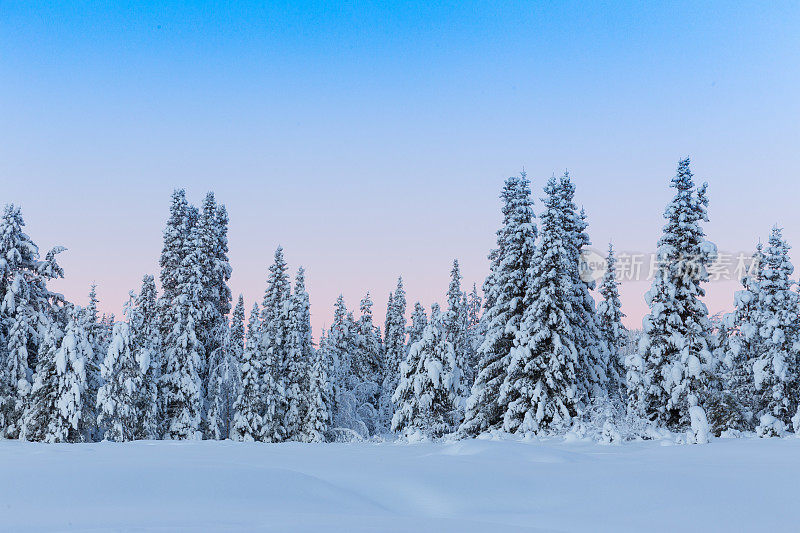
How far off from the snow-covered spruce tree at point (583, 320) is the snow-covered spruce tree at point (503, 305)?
1753 millimetres

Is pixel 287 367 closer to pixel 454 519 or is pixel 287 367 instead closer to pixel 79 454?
pixel 79 454

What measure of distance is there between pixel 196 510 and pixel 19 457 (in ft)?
15.2

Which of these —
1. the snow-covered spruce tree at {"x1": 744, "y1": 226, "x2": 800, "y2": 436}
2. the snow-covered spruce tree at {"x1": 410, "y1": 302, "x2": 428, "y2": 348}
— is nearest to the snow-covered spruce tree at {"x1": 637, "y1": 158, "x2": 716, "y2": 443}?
the snow-covered spruce tree at {"x1": 744, "y1": 226, "x2": 800, "y2": 436}

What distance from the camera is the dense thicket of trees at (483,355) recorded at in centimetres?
2309

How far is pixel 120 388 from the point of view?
2825 cm

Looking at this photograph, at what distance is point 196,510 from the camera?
5.50 metres

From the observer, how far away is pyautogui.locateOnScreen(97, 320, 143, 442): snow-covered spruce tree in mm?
Result: 27391

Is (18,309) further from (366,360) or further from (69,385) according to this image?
(366,360)

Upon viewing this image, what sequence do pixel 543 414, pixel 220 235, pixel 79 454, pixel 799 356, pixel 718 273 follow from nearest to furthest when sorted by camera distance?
pixel 79 454 → pixel 543 414 → pixel 718 273 → pixel 799 356 → pixel 220 235

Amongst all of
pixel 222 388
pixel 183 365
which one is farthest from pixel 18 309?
pixel 222 388

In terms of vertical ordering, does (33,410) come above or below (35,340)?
below

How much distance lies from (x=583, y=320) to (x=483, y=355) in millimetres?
4458

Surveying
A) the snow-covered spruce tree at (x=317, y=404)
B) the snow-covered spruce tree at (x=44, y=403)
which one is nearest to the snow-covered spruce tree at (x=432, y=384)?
the snow-covered spruce tree at (x=317, y=404)

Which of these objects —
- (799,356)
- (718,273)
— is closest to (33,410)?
(718,273)
